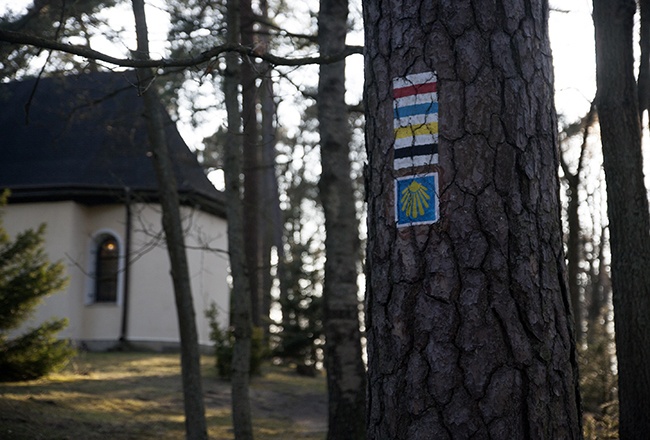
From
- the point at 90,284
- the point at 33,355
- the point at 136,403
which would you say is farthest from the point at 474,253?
the point at 90,284

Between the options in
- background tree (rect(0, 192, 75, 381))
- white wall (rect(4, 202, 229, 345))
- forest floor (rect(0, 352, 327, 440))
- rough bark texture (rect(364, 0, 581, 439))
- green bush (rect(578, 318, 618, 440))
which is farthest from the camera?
white wall (rect(4, 202, 229, 345))

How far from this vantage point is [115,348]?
23578 millimetres

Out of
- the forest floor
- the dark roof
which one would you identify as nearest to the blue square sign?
the forest floor

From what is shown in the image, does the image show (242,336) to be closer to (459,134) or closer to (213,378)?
(459,134)

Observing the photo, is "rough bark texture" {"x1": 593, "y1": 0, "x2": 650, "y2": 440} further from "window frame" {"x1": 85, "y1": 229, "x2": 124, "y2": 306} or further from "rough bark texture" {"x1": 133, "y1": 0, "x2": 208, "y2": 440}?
"window frame" {"x1": 85, "y1": 229, "x2": 124, "y2": 306}

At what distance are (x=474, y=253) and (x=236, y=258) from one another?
764 centimetres

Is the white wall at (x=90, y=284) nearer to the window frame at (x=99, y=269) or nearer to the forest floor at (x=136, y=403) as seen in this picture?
the window frame at (x=99, y=269)

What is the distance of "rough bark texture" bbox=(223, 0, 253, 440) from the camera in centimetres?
1030

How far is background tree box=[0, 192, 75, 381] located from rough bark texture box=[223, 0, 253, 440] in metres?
4.03

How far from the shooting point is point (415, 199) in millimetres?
3312

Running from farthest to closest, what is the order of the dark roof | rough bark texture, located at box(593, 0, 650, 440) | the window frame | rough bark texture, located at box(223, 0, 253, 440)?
the window frame
the dark roof
rough bark texture, located at box(223, 0, 253, 440)
rough bark texture, located at box(593, 0, 650, 440)

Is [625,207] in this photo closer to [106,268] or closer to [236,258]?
[236,258]

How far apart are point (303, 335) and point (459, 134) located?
19603 millimetres

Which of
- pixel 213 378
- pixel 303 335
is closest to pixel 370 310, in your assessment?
pixel 213 378
